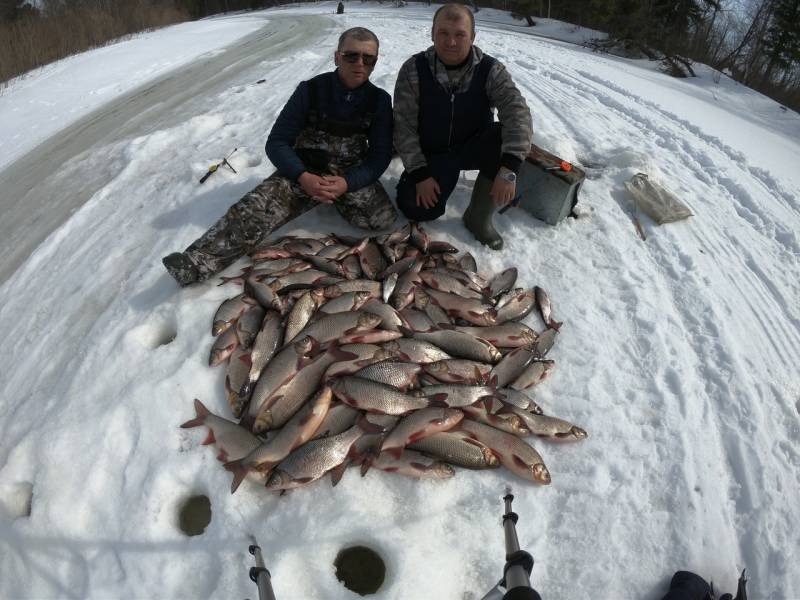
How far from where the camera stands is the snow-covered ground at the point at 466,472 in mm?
2076

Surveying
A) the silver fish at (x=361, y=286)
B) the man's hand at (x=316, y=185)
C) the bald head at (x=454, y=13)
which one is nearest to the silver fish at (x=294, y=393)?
the silver fish at (x=361, y=286)

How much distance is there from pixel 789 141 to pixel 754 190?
354cm

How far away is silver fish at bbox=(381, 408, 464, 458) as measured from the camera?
2.29 m

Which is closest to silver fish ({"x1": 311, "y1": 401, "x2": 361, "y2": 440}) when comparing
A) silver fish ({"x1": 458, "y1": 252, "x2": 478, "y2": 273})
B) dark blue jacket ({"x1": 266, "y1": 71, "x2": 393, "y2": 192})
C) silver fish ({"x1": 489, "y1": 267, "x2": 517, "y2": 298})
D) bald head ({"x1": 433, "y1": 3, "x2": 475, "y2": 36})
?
silver fish ({"x1": 489, "y1": 267, "x2": 517, "y2": 298})

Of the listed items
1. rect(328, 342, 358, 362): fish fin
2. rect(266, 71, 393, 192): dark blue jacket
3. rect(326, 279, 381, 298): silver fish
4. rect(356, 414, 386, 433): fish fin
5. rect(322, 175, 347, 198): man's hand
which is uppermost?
rect(266, 71, 393, 192): dark blue jacket

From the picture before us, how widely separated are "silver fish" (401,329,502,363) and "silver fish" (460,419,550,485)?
0.52 meters

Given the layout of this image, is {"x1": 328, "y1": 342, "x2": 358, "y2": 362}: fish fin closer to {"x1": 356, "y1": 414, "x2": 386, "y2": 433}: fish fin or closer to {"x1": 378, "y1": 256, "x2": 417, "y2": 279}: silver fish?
{"x1": 356, "y1": 414, "x2": 386, "y2": 433}: fish fin

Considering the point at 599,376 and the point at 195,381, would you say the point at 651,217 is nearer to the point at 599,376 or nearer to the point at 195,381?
the point at 599,376

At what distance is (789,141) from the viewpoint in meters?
7.05

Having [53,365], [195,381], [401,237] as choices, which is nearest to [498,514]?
[195,381]

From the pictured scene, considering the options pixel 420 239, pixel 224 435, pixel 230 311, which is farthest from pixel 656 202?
pixel 224 435

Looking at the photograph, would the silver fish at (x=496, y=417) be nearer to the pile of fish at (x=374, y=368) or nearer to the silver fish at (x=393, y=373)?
the pile of fish at (x=374, y=368)

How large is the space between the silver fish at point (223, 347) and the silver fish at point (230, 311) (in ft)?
0.22

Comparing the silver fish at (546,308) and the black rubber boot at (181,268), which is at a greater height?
the black rubber boot at (181,268)
